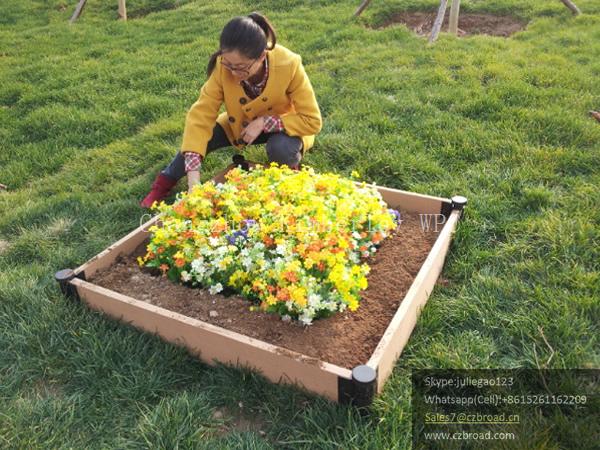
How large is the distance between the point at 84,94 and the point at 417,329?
5356 millimetres

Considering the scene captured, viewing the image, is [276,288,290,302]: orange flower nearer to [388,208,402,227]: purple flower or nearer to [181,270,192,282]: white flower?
[181,270,192,282]: white flower

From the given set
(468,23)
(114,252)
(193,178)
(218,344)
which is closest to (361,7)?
(468,23)

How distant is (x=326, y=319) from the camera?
2.56m

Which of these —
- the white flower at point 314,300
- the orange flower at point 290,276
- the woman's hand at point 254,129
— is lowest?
the white flower at point 314,300

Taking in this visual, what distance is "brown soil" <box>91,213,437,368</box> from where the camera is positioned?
7.90 feet

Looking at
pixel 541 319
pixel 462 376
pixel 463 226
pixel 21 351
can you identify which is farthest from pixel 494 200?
pixel 21 351

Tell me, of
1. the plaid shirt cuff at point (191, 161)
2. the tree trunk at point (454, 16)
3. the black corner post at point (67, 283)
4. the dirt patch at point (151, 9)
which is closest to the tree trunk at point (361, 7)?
the tree trunk at point (454, 16)

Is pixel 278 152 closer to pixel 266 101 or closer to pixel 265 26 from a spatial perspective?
pixel 266 101

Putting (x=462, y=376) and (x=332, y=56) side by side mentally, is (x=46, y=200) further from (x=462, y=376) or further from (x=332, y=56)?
(x=332, y=56)

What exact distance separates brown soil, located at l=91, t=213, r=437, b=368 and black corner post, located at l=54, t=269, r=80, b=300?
0.45 feet

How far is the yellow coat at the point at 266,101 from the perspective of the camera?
11.5 feet

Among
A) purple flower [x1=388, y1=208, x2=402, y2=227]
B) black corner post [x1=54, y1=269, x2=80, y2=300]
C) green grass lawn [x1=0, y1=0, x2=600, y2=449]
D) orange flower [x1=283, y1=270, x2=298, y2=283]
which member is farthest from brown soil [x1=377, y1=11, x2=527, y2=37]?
black corner post [x1=54, y1=269, x2=80, y2=300]

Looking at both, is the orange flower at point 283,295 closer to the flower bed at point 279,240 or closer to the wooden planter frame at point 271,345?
the flower bed at point 279,240

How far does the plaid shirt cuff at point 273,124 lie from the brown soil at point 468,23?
15.6 feet
